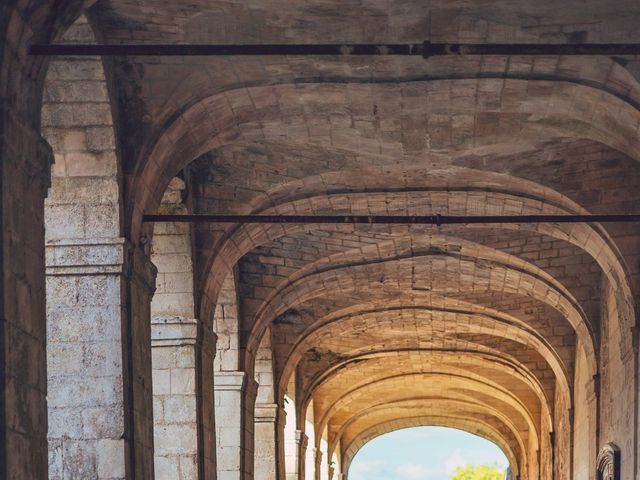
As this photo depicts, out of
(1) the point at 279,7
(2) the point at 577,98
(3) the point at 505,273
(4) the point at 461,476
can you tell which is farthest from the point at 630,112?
(4) the point at 461,476

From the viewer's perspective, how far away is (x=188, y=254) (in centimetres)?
1739

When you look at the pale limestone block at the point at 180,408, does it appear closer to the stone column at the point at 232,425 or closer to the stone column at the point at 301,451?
the stone column at the point at 232,425

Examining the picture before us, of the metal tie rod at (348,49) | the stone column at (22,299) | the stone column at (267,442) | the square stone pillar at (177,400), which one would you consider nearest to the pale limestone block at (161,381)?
the square stone pillar at (177,400)

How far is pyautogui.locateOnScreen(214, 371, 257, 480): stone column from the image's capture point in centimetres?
2059

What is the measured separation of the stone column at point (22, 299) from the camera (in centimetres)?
861

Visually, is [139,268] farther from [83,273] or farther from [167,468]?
[167,468]

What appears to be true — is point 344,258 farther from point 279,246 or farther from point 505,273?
point 505,273

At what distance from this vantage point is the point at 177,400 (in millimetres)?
17109

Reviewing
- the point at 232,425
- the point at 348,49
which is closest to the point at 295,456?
the point at 232,425

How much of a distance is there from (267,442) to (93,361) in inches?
478

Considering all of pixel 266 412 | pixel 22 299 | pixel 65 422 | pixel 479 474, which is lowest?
pixel 65 422

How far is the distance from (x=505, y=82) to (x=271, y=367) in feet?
38.7

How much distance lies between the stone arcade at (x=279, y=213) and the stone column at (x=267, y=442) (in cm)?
5

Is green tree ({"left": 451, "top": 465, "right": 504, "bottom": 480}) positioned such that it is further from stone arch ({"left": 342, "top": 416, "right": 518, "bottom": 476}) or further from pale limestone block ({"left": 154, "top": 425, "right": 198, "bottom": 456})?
pale limestone block ({"left": 154, "top": 425, "right": 198, "bottom": 456})
